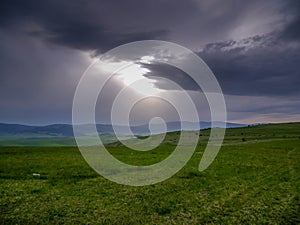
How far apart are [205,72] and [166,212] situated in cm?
3885

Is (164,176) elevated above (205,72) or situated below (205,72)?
below

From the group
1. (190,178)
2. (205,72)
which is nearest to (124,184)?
(190,178)

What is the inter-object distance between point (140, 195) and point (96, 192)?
393cm

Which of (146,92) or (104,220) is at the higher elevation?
(146,92)

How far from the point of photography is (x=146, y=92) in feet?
183

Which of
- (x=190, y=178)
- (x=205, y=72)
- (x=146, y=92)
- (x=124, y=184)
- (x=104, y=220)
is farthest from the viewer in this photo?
(x=146, y=92)

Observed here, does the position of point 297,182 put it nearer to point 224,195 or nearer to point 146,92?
point 224,195

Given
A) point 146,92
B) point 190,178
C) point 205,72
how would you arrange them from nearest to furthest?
point 190,178 < point 205,72 < point 146,92

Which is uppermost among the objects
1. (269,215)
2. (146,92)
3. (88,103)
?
(146,92)

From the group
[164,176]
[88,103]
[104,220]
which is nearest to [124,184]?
[164,176]

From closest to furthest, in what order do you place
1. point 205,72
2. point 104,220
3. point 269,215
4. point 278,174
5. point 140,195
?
point 104,220, point 269,215, point 140,195, point 278,174, point 205,72

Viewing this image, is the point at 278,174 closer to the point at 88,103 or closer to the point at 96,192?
the point at 96,192

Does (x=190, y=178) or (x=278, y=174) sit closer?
(x=190, y=178)

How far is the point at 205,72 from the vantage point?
4934cm
